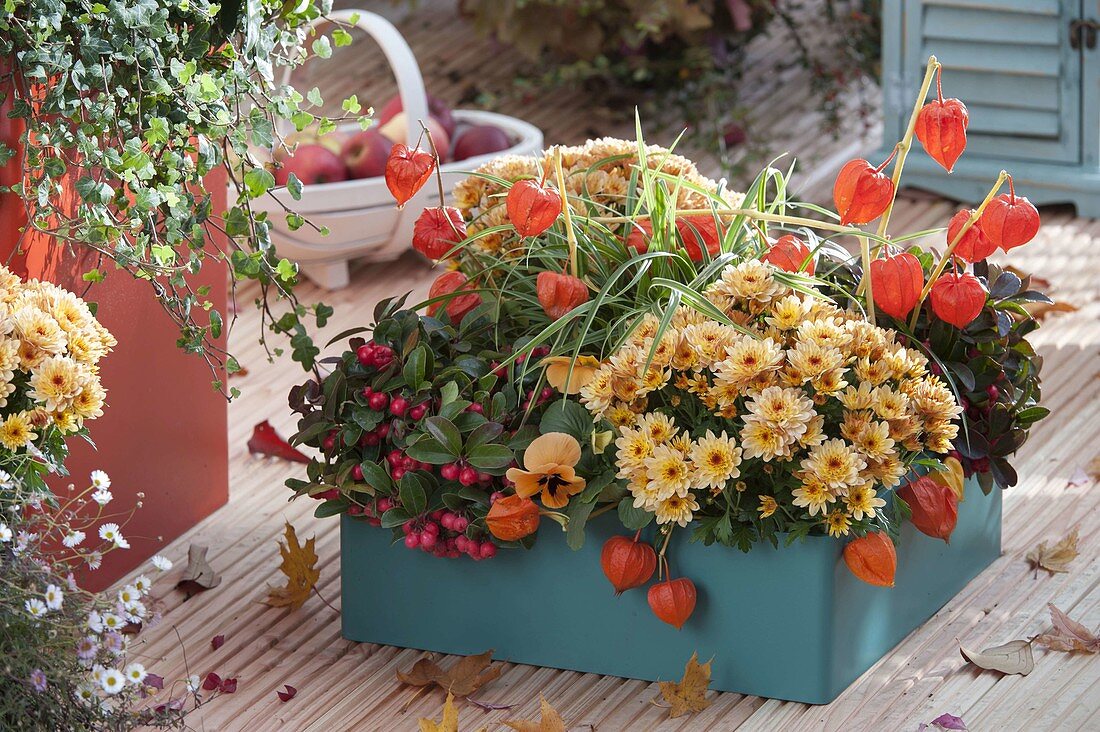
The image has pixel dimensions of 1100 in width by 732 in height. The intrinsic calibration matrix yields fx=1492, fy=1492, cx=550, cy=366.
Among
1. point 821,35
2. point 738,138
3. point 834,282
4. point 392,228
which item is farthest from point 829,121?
point 834,282

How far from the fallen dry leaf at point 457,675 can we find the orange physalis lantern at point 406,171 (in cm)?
52

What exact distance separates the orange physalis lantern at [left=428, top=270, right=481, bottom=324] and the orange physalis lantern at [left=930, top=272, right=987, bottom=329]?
541 mm

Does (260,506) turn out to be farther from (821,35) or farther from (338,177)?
(821,35)

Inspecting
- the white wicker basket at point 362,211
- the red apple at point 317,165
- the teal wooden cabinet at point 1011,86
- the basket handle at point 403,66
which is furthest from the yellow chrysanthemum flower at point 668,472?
the teal wooden cabinet at point 1011,86

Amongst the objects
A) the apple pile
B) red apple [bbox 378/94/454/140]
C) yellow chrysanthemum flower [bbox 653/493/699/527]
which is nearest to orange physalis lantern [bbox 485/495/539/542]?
yellow chrysanthemum flower [bbox 653/493/699/527]

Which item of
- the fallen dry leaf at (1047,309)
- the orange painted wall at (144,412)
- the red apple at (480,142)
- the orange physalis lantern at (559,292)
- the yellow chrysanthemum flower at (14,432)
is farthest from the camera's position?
the red apple at (480,142)

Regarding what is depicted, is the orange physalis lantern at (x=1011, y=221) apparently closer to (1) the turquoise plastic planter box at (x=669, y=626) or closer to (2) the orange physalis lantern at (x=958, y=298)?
(2) the orange physalis lantern at (x=958, y=298)

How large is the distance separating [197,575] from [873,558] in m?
0.89

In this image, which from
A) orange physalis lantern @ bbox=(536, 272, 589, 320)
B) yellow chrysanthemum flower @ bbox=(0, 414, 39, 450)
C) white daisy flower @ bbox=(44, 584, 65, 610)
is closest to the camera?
white daisy flower @ bbox=(44, 584, 65, 610)

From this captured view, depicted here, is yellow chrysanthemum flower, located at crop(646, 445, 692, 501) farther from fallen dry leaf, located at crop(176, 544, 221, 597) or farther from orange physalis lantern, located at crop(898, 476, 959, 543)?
fallen dry leaf, located at crop(176, 544, 221, 597)

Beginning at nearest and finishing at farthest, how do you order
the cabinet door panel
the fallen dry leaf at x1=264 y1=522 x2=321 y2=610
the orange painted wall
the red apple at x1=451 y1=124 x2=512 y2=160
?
1. the orange painted wall
2. the fallen dry leaf at x1=264 y1=522 x2=321 y2=610
3. the red apple at x1=451 y1=124 x2=512 y2=160
4. the cabinet door panel

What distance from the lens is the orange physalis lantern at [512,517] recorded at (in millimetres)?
1570

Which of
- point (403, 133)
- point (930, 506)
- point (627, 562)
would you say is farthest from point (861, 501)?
point (403, 133)

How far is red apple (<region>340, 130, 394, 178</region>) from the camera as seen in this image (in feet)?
9.88
